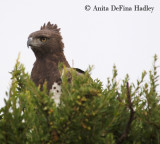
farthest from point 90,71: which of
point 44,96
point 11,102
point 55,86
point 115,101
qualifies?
point 55,86

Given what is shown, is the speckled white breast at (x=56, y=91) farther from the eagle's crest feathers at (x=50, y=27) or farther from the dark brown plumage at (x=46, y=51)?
the eagle's crest feathers at (x=50, y=27)

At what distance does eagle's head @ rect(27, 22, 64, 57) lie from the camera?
24.3 feet

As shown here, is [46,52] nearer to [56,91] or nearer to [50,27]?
[50,27]

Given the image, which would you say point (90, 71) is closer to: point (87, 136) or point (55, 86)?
point (87, 136)

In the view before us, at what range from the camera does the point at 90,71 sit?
3.36 meters

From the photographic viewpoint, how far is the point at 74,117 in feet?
9.26

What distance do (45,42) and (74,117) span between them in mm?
4964

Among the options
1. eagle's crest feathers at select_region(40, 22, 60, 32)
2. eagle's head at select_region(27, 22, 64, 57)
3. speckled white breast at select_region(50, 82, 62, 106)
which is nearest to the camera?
speckled white breast at select_region(50, 82, 62, 106)

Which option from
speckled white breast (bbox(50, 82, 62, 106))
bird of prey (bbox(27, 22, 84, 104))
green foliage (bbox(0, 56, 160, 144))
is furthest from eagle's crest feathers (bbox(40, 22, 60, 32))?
green foliage (bbox(0, 56, 160, 144))

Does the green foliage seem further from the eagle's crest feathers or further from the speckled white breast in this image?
the eagle's crest feathers

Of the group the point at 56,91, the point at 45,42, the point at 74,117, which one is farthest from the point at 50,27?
the point at 74,117

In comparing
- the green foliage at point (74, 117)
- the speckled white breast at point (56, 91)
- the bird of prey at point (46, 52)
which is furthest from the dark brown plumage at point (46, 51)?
the green foliage at point (74, 117)

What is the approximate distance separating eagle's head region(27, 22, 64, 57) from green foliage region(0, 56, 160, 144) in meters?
4.01

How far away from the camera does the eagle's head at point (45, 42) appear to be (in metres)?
7.40
